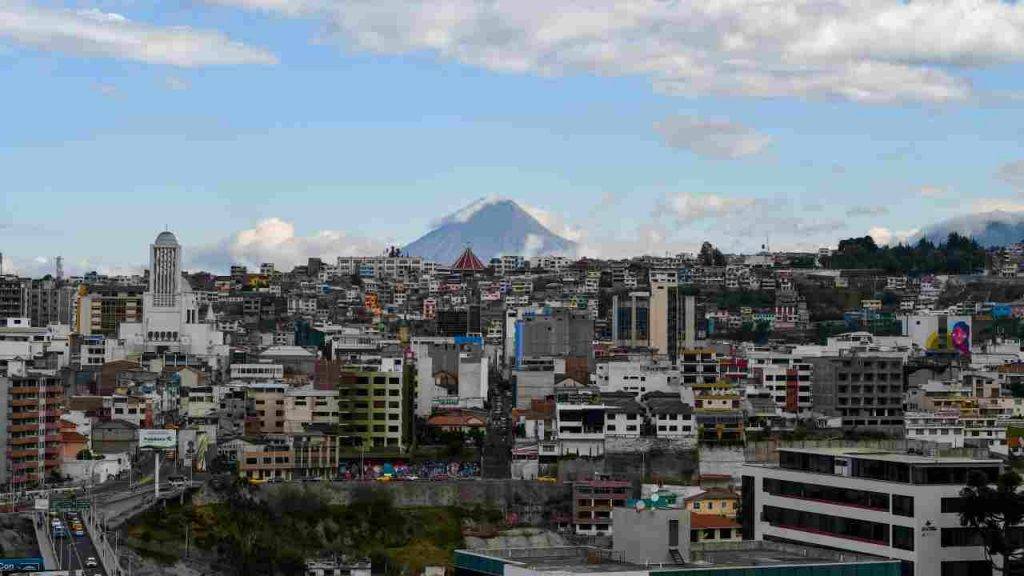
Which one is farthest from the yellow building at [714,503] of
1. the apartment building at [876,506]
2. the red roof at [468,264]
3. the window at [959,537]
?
the red roof at [468,264]

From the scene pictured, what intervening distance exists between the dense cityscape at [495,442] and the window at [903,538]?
7 cm

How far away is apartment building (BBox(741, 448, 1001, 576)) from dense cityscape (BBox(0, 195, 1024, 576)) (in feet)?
0.15

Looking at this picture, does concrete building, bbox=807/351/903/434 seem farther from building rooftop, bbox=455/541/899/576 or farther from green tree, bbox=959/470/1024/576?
building rooftop, bbox=455/541/899/576

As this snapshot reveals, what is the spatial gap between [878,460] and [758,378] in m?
50.2

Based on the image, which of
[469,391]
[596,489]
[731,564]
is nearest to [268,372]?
[469,391]

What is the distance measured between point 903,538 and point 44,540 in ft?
77.5

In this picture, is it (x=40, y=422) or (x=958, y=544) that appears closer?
(x=958, y=544)

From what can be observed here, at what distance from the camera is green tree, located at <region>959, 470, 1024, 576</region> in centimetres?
3256

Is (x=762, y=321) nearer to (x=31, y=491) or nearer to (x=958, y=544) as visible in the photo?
(x=31, y=491)

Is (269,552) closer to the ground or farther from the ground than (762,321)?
closer to the ground

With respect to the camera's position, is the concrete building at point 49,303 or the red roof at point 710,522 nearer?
the red roof at point 710,522

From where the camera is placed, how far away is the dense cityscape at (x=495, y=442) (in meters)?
34.2

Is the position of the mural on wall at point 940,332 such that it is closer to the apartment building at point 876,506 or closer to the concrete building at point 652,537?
the apartment building at point 876,506

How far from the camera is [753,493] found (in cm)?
3775
